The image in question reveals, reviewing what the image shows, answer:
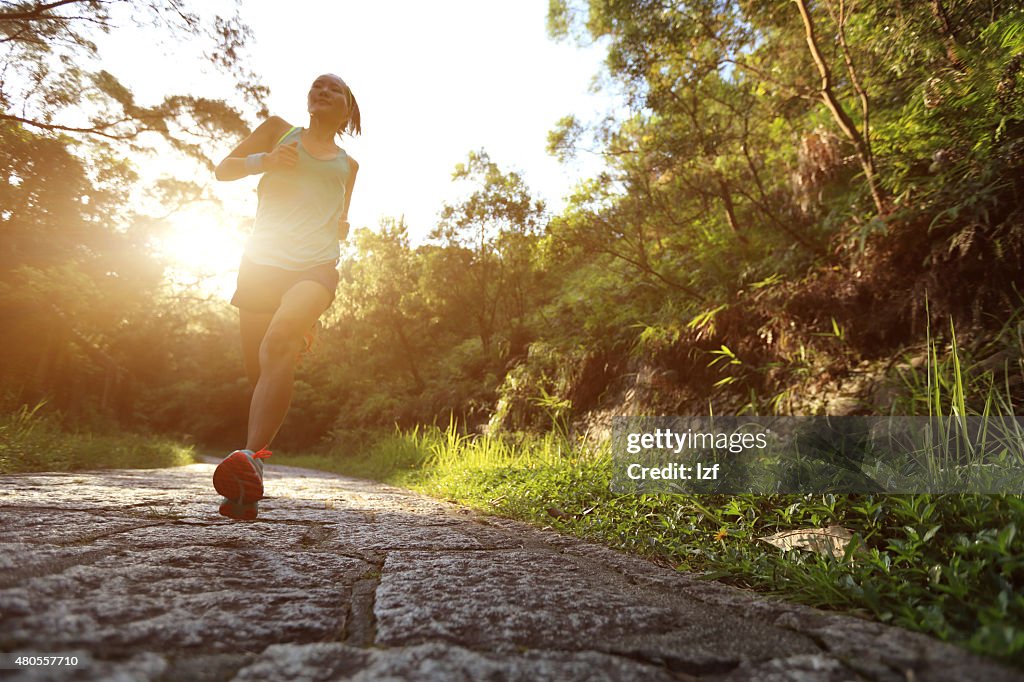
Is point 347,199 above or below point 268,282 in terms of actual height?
above

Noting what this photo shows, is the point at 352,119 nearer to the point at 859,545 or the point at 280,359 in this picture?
the point at 280,359

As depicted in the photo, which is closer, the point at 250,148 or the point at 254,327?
the point at 254,327

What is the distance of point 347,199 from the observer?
3043 mm

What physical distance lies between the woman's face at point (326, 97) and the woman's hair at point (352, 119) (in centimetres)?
16

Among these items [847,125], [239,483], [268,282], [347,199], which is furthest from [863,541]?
[847,125]

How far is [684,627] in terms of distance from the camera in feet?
3.51

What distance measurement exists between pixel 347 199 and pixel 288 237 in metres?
0.63

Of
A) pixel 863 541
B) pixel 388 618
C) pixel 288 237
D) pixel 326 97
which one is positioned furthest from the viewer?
pixel 326 97

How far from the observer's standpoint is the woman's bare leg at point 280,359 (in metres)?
2.16

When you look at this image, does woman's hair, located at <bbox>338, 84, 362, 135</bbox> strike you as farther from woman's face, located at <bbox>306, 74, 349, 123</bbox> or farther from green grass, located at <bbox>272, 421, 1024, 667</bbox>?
green grass, located at <bbox>272, 421, 1024, 667</bbox>

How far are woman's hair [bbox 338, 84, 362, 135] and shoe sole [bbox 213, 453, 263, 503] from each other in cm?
194

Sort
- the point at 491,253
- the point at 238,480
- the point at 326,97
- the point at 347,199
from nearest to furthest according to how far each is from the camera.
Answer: the point at 238,480 < the point at 326,97 < the point at 347,199 < the point at 491,253

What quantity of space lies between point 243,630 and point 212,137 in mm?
10014

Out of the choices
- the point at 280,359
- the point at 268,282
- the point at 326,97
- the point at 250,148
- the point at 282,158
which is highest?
the point at 326,97
